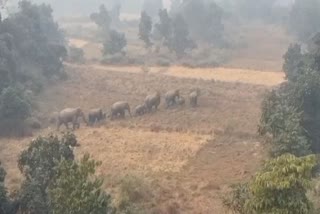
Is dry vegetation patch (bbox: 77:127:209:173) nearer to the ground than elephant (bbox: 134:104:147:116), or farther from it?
nearer to the ground

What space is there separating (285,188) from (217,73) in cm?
3593

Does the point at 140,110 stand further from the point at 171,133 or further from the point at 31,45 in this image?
the point at 31,45

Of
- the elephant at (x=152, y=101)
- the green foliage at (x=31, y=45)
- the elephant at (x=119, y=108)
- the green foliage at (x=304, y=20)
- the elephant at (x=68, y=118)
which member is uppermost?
the green foliage at (x=304, y=20)

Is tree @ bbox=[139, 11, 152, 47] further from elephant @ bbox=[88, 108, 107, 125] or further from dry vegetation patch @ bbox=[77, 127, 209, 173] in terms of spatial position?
dry vegetation patch @ bbox=[77, 127, 209, 173]

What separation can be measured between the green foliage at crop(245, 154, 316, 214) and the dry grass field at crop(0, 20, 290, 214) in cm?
656

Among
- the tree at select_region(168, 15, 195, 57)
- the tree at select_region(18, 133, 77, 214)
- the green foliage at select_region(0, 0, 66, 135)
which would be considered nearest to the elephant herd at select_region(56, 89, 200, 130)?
the green foliage at select_region(0, 0, 66, 135)

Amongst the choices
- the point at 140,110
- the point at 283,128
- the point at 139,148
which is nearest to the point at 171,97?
the point at 140,110

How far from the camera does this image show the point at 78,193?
52.1ft

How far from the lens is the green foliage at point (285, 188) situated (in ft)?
45.0

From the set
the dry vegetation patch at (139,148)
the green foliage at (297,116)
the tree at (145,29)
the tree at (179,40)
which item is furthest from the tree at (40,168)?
the tree at (145,29)

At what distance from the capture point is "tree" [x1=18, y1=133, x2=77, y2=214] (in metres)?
18.6

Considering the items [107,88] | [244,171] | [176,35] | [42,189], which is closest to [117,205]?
[42,189]

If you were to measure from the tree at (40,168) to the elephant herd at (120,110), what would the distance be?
12372mm

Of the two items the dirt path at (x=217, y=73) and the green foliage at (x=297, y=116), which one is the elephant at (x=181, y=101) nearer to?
the green foliage at (x=297, y=116)
